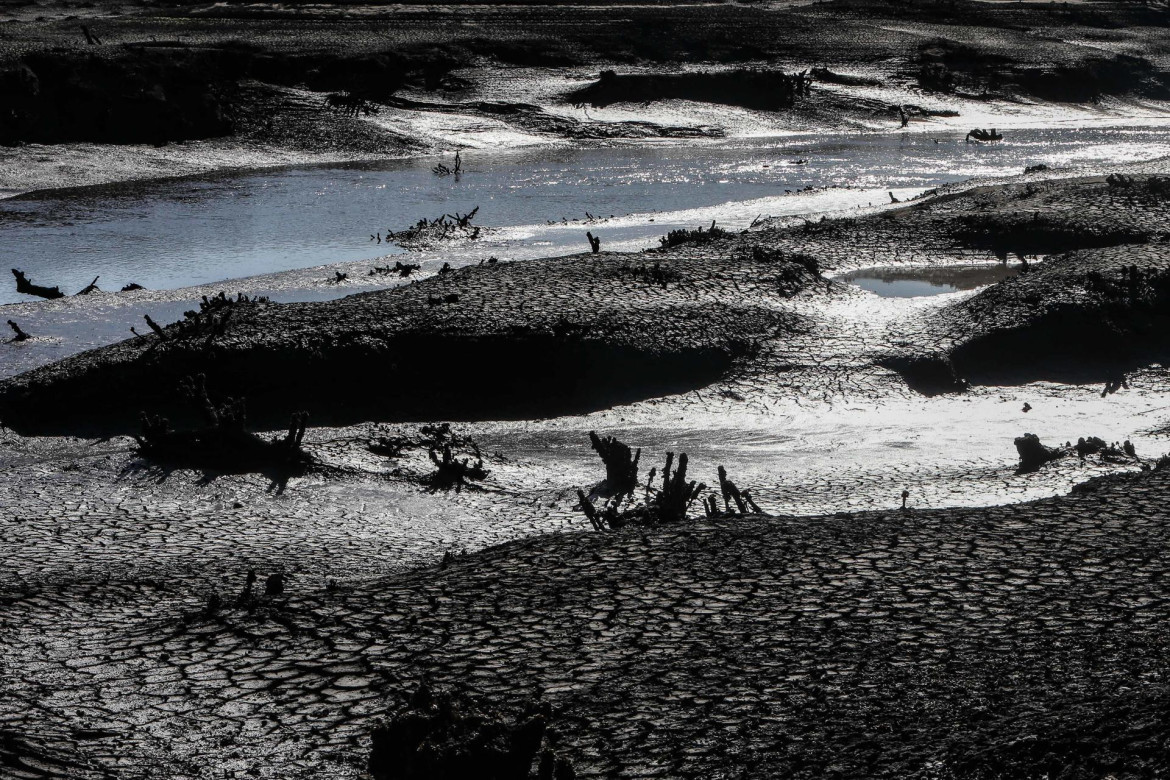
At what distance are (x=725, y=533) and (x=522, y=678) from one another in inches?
68.4

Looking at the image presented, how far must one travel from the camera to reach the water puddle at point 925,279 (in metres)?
12.9

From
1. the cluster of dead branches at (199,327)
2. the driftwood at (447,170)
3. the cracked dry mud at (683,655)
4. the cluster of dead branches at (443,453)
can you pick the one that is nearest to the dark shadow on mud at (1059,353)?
the cluster of dead branches at (443,453)

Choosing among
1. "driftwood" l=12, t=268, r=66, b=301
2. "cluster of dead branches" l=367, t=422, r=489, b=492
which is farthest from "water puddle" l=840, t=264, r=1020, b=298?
"driftwood" l=12, t=268, r=66, b=301

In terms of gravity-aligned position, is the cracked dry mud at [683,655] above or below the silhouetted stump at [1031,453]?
above

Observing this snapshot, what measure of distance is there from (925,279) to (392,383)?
20.8 feet

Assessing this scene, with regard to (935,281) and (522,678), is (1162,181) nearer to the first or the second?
(935,281)

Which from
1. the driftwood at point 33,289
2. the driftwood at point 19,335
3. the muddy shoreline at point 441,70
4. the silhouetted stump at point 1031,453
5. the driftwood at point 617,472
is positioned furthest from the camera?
the muddy shoreline at point 441,70

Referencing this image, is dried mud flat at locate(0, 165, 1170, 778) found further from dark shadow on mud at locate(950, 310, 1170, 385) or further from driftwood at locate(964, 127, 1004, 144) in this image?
driftwood at locate(964, 127, 1004, 144)

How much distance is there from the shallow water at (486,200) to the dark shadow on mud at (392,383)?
4.10 meters

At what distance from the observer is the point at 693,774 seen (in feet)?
12.1

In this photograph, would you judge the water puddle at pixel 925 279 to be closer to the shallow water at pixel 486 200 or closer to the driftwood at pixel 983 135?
the shallow water at pixel 486 200

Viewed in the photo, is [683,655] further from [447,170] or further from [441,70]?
[441,70]

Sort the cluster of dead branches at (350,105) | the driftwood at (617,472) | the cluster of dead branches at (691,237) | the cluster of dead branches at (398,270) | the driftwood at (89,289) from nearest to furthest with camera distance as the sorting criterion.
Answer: the driftwood at (617,472) → the driftwood at (89,289) → the cluster of dead branches at (398,270) → the cluster of dead branches at (691,237) → the cluster of dead branches at (350,105)

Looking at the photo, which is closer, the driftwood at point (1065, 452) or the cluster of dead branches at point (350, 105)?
the driftwood at point (1065, 452)
